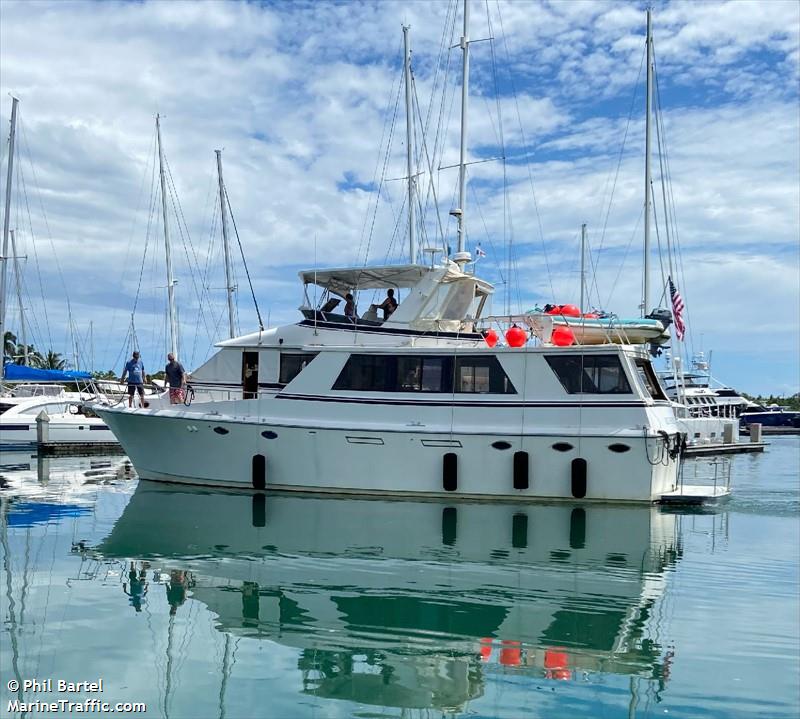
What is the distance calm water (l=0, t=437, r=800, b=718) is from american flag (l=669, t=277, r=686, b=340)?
1412cm

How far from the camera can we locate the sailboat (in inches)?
597

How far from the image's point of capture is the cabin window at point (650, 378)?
15.9 m

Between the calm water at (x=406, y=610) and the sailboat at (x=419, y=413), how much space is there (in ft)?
3.06

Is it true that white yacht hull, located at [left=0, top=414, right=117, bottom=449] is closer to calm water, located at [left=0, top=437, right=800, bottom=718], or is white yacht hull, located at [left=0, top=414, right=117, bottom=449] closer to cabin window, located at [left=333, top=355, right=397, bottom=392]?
calm water, located at [left=0, top=437, right=800, bottom=718]

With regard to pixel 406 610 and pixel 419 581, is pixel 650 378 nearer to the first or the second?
pixel 419 581

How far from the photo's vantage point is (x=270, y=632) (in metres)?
7.74

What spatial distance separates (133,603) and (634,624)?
16.6 feet

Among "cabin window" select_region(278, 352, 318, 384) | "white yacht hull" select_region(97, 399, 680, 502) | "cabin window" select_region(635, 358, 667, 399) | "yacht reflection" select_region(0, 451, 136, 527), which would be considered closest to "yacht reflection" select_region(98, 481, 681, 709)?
"white yacht hull" select_region(97, 399, 680, 502)

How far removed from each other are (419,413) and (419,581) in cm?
624

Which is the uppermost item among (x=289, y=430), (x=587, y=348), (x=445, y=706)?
(x=587, y=348)

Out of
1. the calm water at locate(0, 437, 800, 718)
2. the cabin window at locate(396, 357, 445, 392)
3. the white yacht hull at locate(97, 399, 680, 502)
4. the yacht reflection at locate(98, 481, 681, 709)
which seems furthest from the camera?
the cabin window at locate(396, 357, 445, 392)

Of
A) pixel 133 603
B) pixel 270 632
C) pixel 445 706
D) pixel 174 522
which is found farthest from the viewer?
pixel 174 522

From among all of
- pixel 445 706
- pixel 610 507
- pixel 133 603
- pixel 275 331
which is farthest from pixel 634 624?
pixel 275 331

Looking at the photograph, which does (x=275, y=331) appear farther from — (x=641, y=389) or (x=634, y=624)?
(x=634, y=624)
